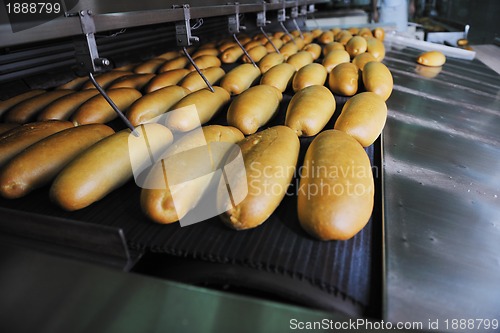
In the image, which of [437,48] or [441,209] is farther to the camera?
[437,48]

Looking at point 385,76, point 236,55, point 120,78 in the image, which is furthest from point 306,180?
point 236,55

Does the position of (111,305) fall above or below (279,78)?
below

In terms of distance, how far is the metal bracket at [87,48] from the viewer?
2.56 ft

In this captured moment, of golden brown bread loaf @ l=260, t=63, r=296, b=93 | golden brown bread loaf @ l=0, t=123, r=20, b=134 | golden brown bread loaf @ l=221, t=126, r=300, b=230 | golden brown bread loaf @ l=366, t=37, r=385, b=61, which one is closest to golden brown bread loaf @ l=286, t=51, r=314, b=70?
golden brown bread loaf @ l=260, t=63, r=296, b=93

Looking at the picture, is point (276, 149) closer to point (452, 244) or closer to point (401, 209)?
point (401, 209)

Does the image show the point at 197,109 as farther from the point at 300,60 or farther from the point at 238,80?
the point at 300,60

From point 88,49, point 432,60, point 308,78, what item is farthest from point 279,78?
point 432,60

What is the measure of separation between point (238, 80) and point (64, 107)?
0.70m

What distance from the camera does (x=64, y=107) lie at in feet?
3.74

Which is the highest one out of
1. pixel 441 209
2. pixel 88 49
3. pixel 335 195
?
pixel 88 49

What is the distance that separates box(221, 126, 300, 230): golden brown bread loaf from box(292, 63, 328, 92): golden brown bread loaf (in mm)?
571

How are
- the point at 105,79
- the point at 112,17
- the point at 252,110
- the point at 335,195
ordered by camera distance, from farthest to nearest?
the point at 105,79, the point at 252,110, the point at 112,17, the point at 335,195

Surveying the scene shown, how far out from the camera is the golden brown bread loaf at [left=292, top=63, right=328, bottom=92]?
1312mm

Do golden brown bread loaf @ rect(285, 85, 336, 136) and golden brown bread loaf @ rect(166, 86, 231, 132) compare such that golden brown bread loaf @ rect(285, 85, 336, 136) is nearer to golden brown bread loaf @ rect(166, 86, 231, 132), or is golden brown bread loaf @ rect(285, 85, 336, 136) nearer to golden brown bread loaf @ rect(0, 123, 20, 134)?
golden brown bread loaf @ rect(166, 86, 231, 132)
